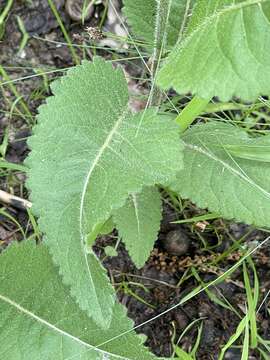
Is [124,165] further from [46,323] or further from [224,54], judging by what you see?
[46,323]

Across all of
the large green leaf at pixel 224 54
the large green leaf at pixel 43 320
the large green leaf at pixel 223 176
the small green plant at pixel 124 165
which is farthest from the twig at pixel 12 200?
the large green leaf at pixel 224 54

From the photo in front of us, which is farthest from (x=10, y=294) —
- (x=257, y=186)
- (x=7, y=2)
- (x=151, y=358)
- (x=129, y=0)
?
(x=7, y=2)

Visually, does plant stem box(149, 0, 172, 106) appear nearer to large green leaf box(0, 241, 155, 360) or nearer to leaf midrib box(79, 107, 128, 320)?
leaf midrib box(79, 107, 128, 320)

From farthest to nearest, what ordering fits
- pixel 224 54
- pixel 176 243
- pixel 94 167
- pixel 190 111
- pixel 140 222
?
pixel 176 243 < pixel 140 222 < pixel 190 111 < pixel 94 167 < pixel 224 54

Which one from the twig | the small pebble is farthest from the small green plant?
the twig

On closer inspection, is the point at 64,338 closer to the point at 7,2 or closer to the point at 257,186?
the point at 257,186

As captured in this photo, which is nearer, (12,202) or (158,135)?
(158,135)

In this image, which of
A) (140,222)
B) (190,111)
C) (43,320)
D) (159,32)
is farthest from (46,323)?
(159,32)
